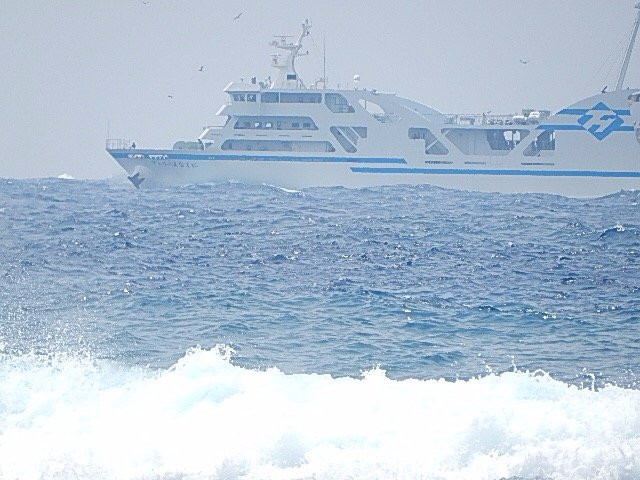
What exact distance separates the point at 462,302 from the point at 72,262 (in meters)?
7.44

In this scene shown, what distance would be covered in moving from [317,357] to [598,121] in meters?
35.4

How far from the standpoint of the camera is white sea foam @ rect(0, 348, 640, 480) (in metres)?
9.02

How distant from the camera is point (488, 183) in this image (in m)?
43.3

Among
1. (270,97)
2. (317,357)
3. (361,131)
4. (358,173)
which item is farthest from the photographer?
(270,97)

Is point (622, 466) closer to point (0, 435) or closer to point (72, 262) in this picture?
point (0, 435)

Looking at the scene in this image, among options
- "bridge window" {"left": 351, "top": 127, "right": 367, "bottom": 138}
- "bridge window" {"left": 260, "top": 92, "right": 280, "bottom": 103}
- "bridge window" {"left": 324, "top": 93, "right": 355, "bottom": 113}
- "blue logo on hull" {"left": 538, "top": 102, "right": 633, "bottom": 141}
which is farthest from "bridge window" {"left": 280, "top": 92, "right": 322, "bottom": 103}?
"blue logo on hull" {"left": 538, "top": 102, "right": 633, "bottom": 141}

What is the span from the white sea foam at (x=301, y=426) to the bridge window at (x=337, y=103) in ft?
110

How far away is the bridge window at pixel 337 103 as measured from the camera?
145 feet

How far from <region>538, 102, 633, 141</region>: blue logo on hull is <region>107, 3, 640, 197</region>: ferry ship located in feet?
0.15

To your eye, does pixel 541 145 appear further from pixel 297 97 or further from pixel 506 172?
pixel 297 97

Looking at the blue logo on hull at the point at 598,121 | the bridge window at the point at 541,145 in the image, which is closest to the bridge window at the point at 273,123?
the bridge window at the point at 541,145

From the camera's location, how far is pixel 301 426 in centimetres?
973

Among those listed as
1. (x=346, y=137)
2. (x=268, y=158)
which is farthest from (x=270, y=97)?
(x=346, y=137)

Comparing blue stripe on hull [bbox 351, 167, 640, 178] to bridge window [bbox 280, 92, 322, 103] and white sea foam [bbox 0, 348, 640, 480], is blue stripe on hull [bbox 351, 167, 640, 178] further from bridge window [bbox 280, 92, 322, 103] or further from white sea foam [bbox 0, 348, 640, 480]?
white sea foam [bbox 0, 348, 640, 480]
